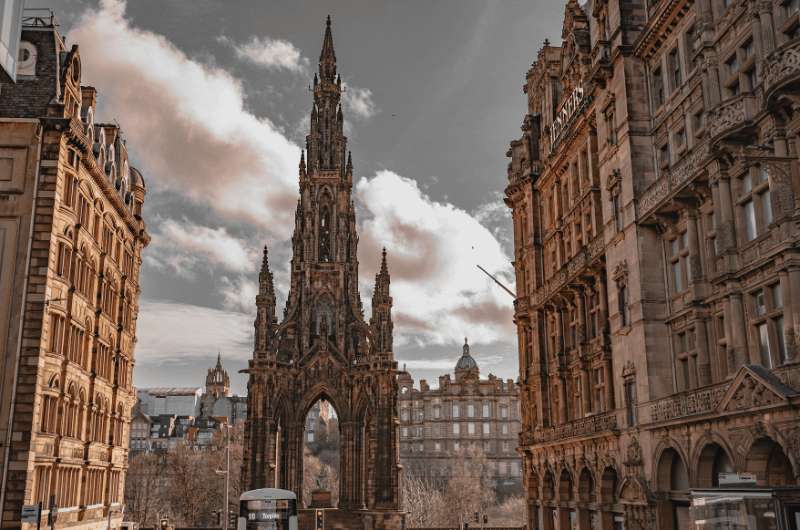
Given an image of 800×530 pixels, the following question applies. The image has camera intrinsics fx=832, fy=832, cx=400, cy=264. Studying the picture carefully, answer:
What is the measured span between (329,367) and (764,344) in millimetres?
66126

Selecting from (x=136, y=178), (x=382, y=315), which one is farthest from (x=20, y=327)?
(x=382, y=315)

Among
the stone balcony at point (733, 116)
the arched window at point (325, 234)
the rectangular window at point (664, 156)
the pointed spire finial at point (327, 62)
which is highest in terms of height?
the pointed spire finial at point (327, 62)

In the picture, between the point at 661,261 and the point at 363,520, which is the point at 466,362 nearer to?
the point at 363,520

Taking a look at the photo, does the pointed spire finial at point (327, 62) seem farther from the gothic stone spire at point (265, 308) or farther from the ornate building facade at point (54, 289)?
the ornate building facade at point (54, 289)

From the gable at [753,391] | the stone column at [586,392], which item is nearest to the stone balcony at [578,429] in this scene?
the stone column at [586,392]

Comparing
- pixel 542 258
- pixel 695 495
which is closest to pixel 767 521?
pixel 695 495

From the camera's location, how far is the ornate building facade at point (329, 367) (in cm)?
8212

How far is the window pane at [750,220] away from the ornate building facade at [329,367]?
6247 cm

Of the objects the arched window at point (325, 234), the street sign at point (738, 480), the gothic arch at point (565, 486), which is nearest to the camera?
the street sign at point (738, 480)

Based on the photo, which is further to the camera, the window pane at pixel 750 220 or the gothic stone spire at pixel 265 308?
the gothic stone spire at pixel 265 308

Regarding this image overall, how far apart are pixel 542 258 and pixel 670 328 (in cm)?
1779

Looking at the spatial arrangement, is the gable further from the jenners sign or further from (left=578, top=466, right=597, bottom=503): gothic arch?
the jenners sign

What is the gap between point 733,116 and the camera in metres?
24.2

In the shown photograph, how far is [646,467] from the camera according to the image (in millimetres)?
30453
